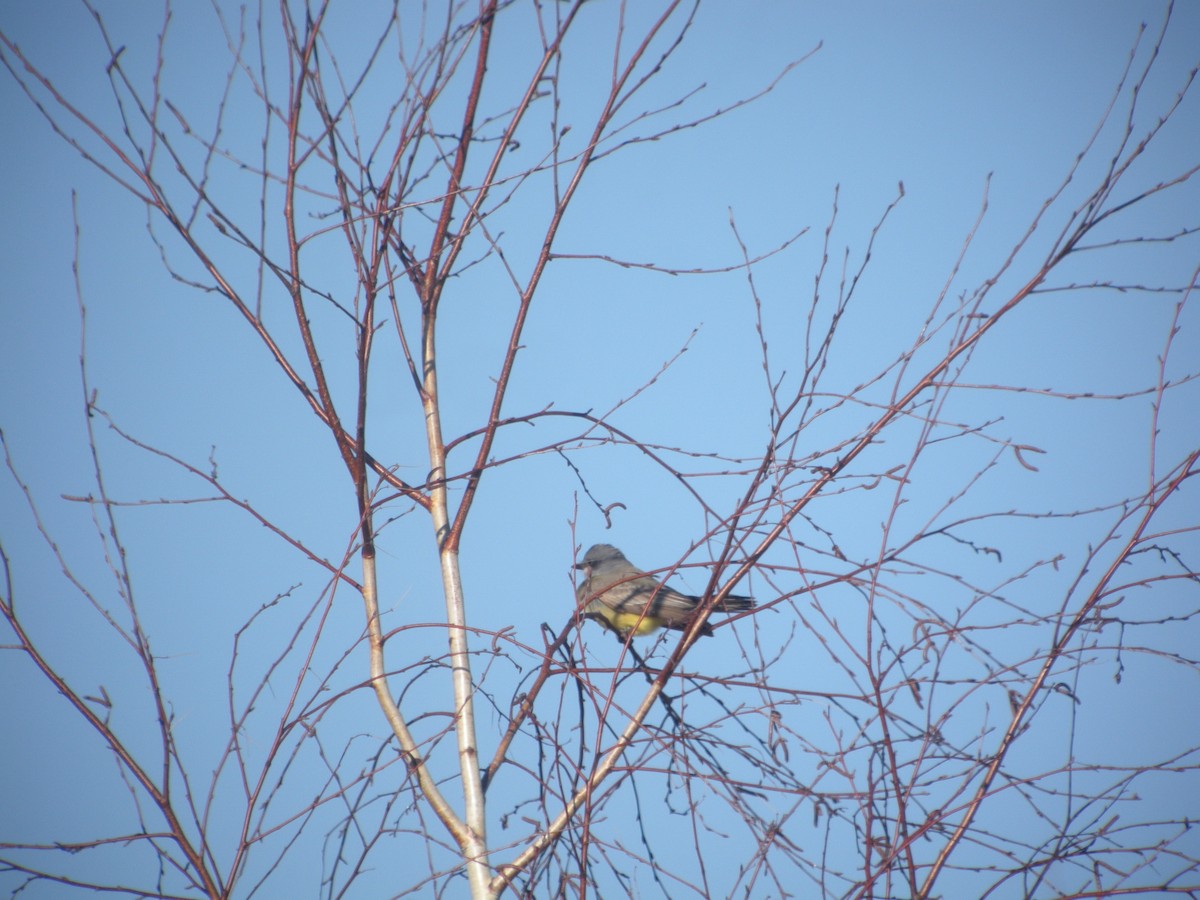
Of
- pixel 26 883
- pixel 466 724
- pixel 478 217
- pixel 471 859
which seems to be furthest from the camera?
pixel 478 217

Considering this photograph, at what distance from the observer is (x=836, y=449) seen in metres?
2.66

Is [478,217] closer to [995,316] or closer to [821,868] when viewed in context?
[995,316]

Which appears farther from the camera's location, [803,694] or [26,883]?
[803,694]

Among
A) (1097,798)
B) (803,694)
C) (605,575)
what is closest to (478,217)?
(803,694)

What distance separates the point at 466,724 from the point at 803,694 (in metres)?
0.94

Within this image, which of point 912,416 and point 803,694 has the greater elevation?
point 912,416

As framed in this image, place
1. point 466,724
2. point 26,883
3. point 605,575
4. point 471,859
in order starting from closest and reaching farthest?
point 26,883 → point 471,859 → point 466,724 → point 605,575

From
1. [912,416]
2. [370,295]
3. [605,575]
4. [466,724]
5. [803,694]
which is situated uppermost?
[605,575]

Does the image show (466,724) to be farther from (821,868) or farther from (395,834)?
(821,868)

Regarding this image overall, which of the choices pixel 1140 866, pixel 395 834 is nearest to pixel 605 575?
pixel 395 834

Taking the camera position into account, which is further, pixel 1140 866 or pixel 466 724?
pixel 466 724

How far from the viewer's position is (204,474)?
281 cm

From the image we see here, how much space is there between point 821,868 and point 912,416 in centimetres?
125

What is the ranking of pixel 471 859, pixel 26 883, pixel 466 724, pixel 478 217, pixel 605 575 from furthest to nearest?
pixel 605 575 → pixel 478 217 → pixel 466 724 → pixel 471 859 → pixel 26 883
